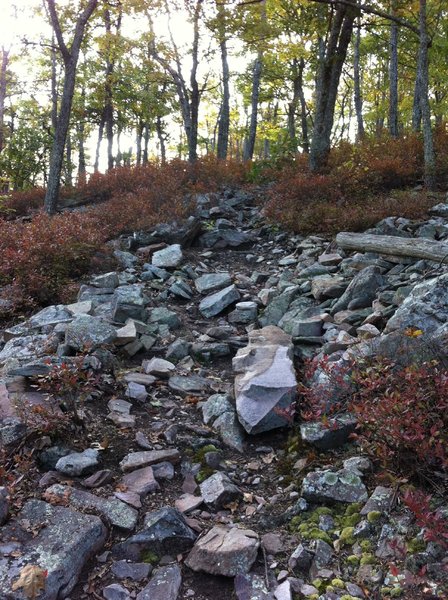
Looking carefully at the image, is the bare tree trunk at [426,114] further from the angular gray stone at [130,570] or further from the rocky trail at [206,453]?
the angular gray stone at [130,570]

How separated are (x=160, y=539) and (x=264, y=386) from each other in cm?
200

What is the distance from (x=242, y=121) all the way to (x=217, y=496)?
202 ft

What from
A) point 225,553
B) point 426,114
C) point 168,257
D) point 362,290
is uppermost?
point 426,114

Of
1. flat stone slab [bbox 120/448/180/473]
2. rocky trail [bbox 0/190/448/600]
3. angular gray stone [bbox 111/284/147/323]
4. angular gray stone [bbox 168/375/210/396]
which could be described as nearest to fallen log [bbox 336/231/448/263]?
rocky trail [bbox 0/190/448/600]

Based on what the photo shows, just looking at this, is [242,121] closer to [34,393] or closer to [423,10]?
[423,10]

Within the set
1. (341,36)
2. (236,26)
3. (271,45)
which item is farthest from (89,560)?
(271,45)

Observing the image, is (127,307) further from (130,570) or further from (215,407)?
(130,570)

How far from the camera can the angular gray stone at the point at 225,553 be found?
332 centimetres

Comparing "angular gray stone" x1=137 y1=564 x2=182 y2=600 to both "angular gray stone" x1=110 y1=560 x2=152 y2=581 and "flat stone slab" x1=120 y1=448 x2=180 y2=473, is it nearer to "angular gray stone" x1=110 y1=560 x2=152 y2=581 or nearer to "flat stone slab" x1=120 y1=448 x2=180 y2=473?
"angular gray stone" x1=110 y1=560 x2=152 y2=581

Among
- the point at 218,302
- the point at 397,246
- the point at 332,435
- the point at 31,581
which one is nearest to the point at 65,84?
the point at 218,302

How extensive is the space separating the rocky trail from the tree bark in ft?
22.6

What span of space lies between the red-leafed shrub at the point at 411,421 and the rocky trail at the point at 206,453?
30 cm

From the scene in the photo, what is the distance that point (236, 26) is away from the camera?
15.9 metres

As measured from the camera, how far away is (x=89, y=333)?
6.39m
